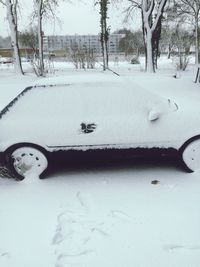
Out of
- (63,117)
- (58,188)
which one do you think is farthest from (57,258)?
(63,117)

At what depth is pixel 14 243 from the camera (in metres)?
3.44

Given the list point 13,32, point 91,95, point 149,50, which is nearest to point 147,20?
point 149,50

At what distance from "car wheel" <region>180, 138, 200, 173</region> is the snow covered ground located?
5.0 inches

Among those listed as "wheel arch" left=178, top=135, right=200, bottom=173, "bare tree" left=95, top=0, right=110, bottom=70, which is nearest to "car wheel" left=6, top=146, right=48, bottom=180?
"wheel arch" left=178, top=135, right=200, bottom=173

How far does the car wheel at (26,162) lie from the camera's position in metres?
4.80

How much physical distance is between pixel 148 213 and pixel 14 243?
1607 millimetres

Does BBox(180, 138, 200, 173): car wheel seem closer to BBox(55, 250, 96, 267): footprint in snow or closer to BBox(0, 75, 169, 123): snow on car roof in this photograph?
BBox(0, 75, 169, 123): snow on car roof

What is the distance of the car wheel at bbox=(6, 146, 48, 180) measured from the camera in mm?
4805

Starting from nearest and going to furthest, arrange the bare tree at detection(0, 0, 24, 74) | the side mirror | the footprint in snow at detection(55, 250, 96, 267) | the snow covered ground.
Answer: the footprint in snow at detection(55, 250, 96, 267) → the snow covered ground → the side mirror → the bare tree at detection(0, 0, 24, 74)

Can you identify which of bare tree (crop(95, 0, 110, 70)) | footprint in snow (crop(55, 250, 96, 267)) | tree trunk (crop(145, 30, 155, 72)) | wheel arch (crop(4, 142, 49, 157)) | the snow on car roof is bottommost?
footprint in snow (crop(55, 250, 96, 267))

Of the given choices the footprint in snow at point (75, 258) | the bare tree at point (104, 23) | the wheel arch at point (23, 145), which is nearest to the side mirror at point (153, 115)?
the wheel arch at point (23, 145)

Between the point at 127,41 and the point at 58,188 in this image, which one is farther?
the point at 127,41

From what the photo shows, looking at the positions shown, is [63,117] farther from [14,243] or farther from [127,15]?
[127,15]

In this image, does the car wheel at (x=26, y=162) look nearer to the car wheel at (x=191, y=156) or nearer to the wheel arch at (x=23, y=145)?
the wheel arch at (x=23, y=145)
